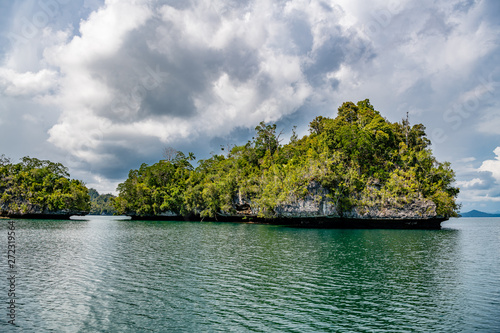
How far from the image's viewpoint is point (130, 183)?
4038 inches

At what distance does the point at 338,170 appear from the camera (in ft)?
203

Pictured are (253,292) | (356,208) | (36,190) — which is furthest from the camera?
(36,190)

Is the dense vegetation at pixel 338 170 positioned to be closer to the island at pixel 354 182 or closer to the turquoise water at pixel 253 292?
the island at pixel 354 182

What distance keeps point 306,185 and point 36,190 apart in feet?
271

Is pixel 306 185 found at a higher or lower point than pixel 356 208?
higher

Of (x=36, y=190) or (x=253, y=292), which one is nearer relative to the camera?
(x=253, y=292)

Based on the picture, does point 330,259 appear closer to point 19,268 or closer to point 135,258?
point 135,258

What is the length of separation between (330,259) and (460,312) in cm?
1231

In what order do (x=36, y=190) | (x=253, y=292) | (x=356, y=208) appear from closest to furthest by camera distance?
(x=253, y=292) < (x=356, y=208) < (x=36, y=190)

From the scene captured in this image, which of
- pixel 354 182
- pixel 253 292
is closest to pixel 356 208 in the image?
pixel 354 182

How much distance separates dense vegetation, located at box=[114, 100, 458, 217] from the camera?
60750 millimetres

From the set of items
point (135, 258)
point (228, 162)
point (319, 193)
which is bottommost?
point (135, 258)

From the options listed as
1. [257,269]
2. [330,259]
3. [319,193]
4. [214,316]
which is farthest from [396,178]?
[214,316]

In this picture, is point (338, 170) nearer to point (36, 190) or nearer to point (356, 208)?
point (356, 208)
